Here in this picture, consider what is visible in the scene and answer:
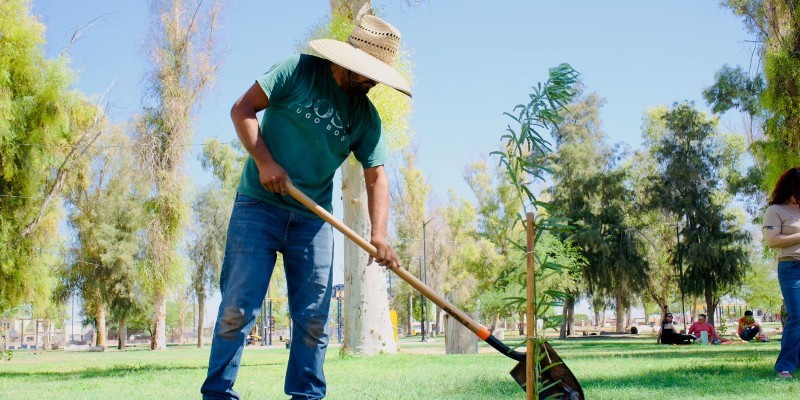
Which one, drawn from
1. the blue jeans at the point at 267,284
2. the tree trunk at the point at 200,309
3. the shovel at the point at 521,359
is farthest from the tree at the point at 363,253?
the tree trunk at the point at 200,309

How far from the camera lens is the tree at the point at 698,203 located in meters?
34.9

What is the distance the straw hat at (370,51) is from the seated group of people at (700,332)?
59.5 ft

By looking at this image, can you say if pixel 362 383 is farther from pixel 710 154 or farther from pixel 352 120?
pixel 710 154

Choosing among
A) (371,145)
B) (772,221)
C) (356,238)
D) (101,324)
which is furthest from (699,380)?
(101,324)

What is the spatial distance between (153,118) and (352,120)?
18.6 m

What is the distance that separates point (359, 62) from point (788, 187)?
14.1ft

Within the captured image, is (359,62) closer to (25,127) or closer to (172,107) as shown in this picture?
(25,127)

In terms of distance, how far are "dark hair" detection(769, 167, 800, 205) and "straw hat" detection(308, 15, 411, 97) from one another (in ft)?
13.0

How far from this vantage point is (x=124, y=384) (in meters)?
7.30

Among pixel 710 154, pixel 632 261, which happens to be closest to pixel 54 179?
pixel 632 261

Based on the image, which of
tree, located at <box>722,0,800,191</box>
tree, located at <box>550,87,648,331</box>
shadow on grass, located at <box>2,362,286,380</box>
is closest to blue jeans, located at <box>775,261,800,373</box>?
shadow on grass, located at <box>2,362,286,380</box>

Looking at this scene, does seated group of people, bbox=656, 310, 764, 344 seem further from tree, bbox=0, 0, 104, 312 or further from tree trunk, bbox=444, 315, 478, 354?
tree, bbox=0, 0, 104, 312

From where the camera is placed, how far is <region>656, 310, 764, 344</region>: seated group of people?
20.0 meters

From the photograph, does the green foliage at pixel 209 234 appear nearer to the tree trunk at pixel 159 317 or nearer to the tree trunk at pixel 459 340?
the tree trunk at pixel 159 317
